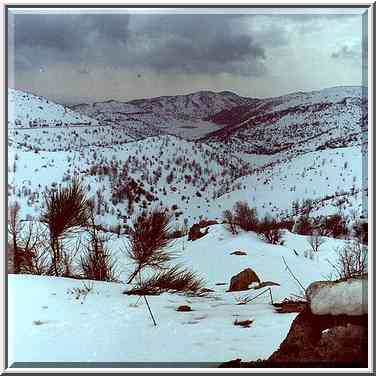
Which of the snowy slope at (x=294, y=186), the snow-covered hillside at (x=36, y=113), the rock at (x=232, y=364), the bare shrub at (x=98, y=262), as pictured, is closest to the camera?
the rock at (x=232, y=364)

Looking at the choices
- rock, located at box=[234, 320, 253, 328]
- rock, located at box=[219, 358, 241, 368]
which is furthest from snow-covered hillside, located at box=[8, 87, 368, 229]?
rock, located at box=[219, 358, 241, 368]

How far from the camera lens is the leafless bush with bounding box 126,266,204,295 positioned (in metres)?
4.25

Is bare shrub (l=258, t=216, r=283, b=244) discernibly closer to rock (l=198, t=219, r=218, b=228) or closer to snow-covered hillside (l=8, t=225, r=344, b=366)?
snow-covered hillside (l=8, t=225, r=344, b=366)

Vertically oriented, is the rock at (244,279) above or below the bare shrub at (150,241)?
below

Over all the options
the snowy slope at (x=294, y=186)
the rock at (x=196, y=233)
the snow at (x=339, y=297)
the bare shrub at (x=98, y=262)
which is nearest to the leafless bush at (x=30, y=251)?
the bare shrub at (x=98, y=262)

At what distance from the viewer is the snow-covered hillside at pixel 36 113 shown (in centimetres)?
406

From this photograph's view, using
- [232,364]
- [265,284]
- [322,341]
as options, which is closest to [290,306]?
[265,284]

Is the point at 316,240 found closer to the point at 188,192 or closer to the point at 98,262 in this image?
the point at 188,192

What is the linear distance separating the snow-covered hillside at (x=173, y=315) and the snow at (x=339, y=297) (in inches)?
12.9

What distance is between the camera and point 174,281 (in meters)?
4.27

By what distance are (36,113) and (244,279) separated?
1.81 m

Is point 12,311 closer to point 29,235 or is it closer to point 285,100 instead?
point 29,235

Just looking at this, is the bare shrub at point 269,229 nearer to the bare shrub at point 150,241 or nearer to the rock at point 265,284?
the rock at point 265,284

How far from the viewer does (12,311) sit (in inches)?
161
